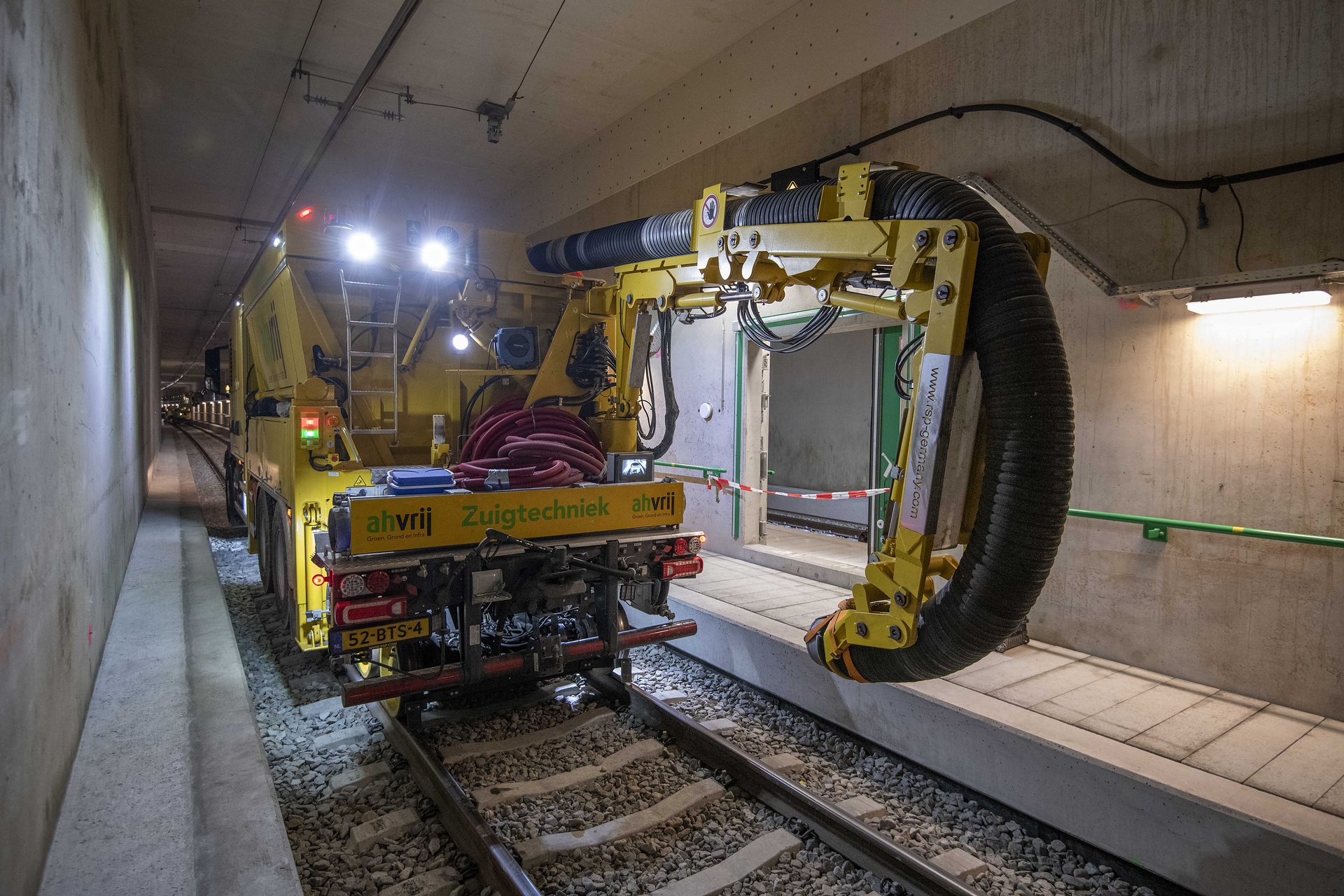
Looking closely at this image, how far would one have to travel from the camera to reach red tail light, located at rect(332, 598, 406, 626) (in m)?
3.54

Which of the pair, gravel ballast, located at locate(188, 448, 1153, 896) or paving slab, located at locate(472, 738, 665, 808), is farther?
paving slab, located at locate(472, 738, 665, 808)

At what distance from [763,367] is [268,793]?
5955 millimetres

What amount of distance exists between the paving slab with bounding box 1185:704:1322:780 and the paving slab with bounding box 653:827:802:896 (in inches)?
A: 74.3

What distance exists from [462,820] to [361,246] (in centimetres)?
381

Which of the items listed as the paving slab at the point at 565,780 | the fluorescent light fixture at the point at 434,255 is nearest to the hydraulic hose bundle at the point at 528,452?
the fluorescent light fixture at the point at 434,255

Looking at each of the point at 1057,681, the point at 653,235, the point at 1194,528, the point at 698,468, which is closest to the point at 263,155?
the point at 698,468

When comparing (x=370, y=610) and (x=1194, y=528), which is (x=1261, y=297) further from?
(x=370, y=610)

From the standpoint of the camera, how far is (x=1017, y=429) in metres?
2.43

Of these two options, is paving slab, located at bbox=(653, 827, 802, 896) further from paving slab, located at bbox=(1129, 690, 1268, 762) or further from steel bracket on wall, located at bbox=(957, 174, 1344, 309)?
steel bracket on wall, located at bbox=(957, 174, 1344, 309)

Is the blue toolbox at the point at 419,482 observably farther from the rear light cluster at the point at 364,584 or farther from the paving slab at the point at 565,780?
the paving slab at the point at 565,780

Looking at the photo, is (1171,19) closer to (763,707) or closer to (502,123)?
(763,707)

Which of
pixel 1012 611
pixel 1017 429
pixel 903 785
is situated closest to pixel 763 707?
pixel 903 785

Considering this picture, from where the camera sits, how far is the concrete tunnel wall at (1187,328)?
3826 mm

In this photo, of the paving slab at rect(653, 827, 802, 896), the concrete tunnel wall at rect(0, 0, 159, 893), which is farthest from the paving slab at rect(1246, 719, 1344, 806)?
the concrete tunnel wall at rect(0, 0, 159, 893)
